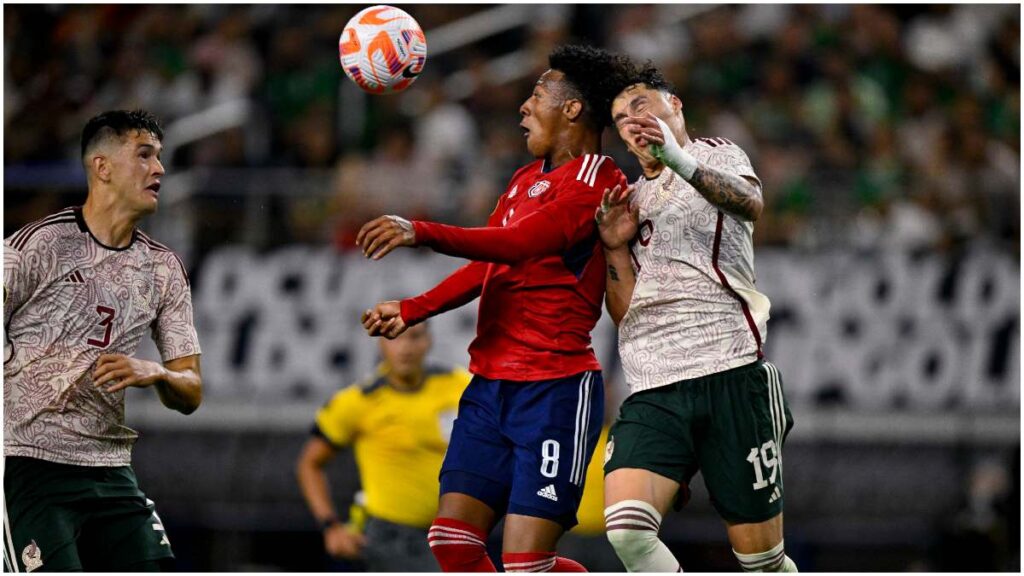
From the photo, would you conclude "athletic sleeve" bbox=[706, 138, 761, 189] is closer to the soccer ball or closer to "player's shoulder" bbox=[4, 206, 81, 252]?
the soccer ball

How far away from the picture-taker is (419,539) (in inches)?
398

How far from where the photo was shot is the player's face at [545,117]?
6.91 m

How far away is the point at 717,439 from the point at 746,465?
16 cm

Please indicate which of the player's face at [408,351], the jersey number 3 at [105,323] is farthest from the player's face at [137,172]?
the player's face at [408,351]

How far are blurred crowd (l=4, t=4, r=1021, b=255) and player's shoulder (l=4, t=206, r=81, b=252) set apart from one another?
6.06 m

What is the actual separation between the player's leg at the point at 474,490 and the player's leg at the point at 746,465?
0.89 metres

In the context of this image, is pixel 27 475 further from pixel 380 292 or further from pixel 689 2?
pixel 689 2

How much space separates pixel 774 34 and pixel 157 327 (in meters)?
10.4

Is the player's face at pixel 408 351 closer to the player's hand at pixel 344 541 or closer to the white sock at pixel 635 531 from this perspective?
the player's hand at pixel 344 541

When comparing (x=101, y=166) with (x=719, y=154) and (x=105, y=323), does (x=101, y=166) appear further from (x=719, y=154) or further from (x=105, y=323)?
(x=719, y=154)

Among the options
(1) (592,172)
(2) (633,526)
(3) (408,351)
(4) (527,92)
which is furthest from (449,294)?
(4) (527,92)

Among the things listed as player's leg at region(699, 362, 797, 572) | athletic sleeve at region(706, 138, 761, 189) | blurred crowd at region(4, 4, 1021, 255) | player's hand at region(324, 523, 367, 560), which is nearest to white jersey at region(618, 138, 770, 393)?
athletic sleeve at region(706, 138, 761, 189)

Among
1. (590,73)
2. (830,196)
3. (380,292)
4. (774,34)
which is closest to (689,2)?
(774,34)

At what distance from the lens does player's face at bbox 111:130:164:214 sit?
6.73 meters
